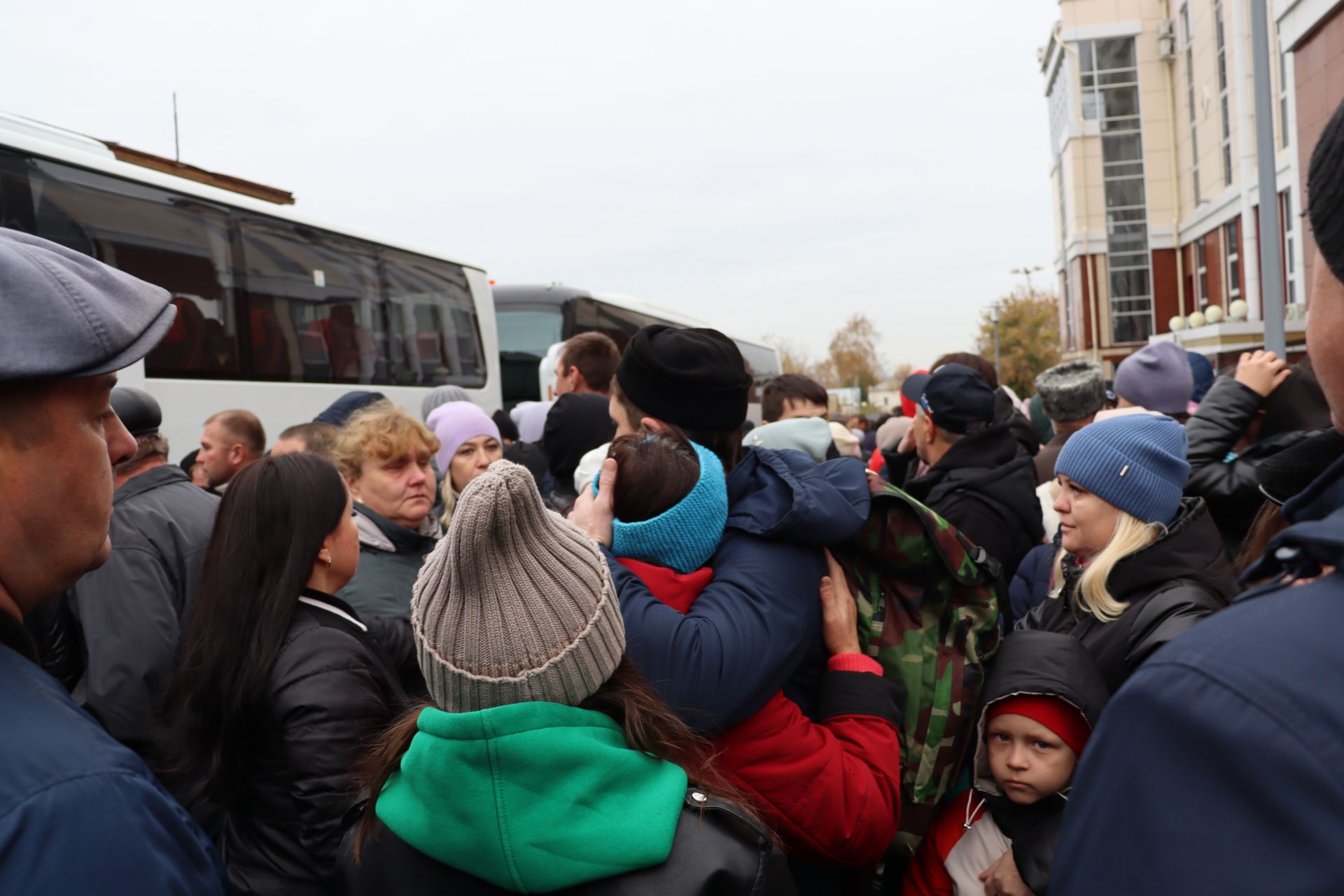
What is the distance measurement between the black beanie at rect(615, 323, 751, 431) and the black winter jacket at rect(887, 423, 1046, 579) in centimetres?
189

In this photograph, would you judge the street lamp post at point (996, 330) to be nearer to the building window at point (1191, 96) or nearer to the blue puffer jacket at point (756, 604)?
the building window at point (1191, 96)

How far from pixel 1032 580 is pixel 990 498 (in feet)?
1.43

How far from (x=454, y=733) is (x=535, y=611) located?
0.23 m

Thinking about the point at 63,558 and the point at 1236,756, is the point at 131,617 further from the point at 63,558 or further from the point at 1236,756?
the point at 1236,756

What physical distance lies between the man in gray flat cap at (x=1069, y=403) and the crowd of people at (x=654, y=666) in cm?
131

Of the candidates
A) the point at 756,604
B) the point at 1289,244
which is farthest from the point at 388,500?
the point at 1289,244

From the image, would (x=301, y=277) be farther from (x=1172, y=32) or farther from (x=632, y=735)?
(x=1172, y=32)

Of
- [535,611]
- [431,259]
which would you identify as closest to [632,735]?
[535,611]

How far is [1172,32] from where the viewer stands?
133ft

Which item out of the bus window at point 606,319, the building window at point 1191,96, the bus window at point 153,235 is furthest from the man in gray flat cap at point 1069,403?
the building window at point 1191,96

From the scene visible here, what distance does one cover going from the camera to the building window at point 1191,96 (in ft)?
122

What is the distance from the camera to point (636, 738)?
175 centimetres

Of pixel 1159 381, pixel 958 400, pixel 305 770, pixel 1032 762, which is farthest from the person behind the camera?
pixel 1159 381

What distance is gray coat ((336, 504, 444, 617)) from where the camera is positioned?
3863mm
